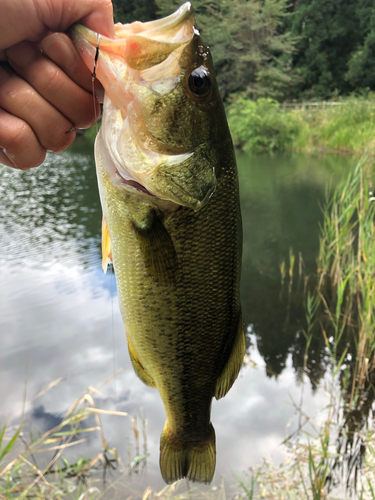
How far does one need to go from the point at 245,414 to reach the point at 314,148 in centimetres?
1687

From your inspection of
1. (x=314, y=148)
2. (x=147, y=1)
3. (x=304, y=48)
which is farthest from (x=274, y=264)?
(x=304, y=48)

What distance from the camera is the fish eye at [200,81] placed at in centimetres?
112

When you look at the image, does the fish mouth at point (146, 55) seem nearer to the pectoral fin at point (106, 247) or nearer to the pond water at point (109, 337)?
the pectoral fin at point (106, 247)

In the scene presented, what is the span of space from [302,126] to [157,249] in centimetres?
2011

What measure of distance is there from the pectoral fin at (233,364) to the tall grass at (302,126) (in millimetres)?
15304

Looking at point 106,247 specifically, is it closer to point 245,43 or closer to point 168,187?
point 168,187

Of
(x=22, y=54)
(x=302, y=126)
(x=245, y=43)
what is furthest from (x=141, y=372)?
(x=245, y=43)

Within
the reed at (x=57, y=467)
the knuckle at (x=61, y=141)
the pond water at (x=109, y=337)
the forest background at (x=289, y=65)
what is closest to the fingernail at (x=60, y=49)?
the knuckle at (x=61, y=141)

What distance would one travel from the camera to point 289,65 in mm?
30062

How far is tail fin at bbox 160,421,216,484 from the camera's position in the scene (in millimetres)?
1355

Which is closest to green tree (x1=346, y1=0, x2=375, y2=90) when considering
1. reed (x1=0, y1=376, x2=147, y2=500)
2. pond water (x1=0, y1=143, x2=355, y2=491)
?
pond water (x1=0, y1=143, x2=355, y2=491)

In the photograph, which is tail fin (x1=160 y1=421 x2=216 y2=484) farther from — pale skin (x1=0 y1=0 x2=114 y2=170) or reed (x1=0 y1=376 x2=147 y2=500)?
reed (x1=0 y1=376 x2=147 y2=500)

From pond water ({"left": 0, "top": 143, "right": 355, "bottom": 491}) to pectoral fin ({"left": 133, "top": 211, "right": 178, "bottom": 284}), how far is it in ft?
5.21

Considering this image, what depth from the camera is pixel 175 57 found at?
109 cm
